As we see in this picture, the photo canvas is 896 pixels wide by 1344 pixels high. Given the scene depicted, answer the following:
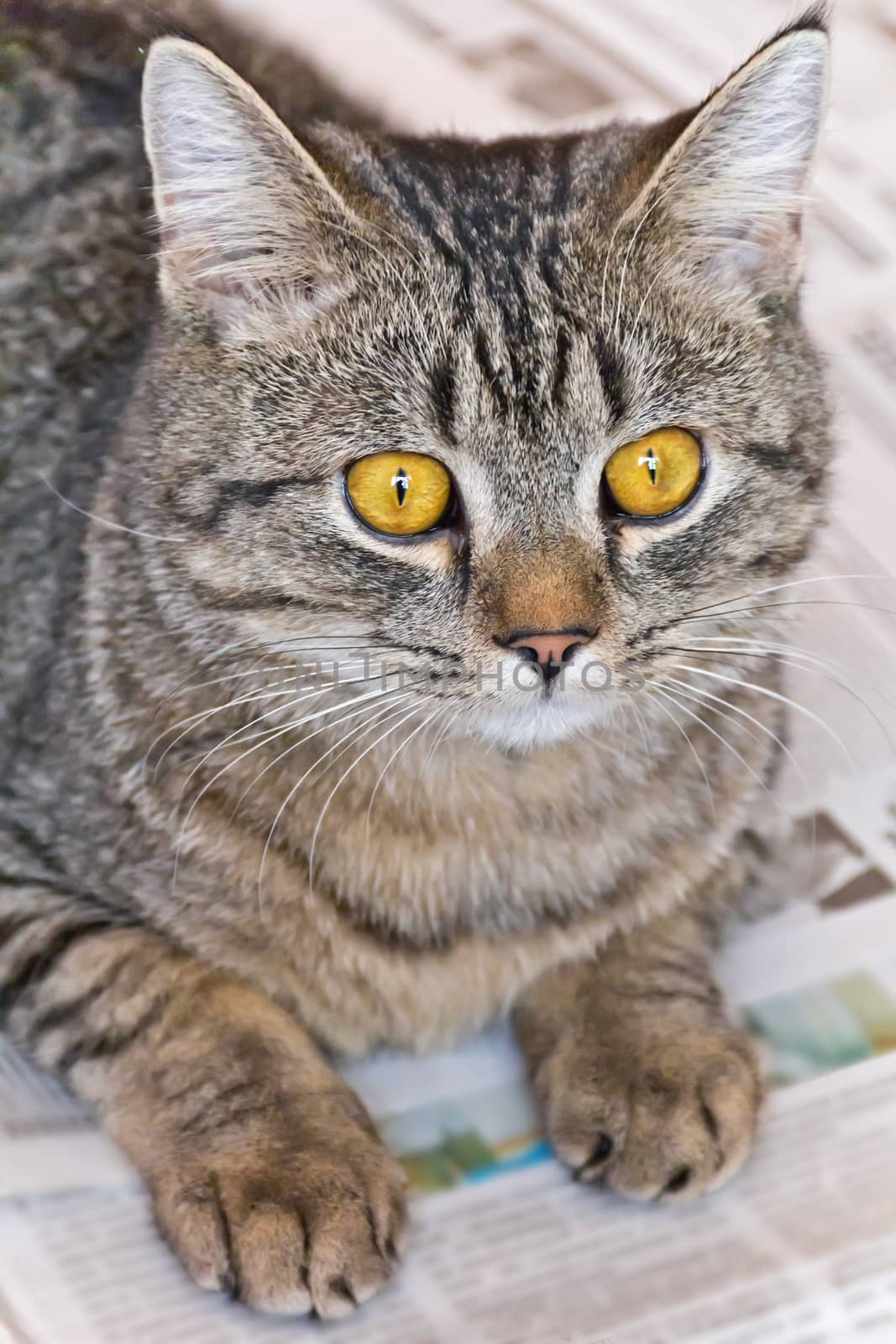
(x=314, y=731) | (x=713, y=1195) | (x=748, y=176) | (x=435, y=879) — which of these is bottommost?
(x=713, y=1195)

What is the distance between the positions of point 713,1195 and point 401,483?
0.53 m

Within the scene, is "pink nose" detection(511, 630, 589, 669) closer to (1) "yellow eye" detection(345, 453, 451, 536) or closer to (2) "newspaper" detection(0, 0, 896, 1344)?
(1) "yellow eye" detection(345, 453, 451, 536)

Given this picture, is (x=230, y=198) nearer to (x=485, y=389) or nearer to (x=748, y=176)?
(x=485, y=389)

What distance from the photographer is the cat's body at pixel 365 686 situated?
951mm

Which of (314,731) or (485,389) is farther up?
(485,389)

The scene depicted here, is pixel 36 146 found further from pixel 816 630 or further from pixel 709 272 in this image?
pixel 816 630

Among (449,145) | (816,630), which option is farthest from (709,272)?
(816,630)

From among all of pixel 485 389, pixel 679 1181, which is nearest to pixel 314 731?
pixel 485 389

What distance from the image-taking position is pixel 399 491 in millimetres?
949

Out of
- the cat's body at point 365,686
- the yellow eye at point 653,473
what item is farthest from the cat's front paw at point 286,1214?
the yellow eye at point 653,473

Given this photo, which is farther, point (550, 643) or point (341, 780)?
point (341, 780)

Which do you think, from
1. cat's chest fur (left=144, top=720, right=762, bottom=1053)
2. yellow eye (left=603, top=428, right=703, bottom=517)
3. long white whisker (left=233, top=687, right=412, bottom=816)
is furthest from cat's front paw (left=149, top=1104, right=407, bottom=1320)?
yellow eye (left=603, top=428, right=703, bottom=517)

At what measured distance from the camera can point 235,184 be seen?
968mm

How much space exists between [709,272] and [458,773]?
1.20ft
